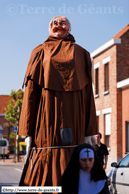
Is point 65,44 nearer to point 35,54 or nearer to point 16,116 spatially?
point 35,54

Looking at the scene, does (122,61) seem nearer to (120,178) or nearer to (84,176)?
(120,178)

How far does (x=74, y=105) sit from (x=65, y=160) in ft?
1.92

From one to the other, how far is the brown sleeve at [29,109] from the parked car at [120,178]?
602 cm

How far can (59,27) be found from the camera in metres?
5.41

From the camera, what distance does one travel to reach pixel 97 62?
33625mm

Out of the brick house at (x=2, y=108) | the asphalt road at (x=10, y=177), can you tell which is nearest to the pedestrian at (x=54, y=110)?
the asphalt road at (x=10, y=177)

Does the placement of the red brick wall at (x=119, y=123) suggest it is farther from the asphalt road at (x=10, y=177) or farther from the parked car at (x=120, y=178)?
the parked car at (x=120, y=178)

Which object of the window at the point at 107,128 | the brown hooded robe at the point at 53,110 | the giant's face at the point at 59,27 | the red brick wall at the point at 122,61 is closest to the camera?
the brown hooded robe at the point at 53,110

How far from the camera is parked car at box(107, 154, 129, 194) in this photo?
10769 mm

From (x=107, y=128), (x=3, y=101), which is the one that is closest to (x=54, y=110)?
(x=107, y=128)

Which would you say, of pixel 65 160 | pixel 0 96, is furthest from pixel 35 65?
pixel 0 96

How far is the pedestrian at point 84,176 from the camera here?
3.86 metres

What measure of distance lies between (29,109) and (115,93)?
25025 mm

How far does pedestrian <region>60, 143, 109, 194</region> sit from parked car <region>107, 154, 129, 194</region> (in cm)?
685
